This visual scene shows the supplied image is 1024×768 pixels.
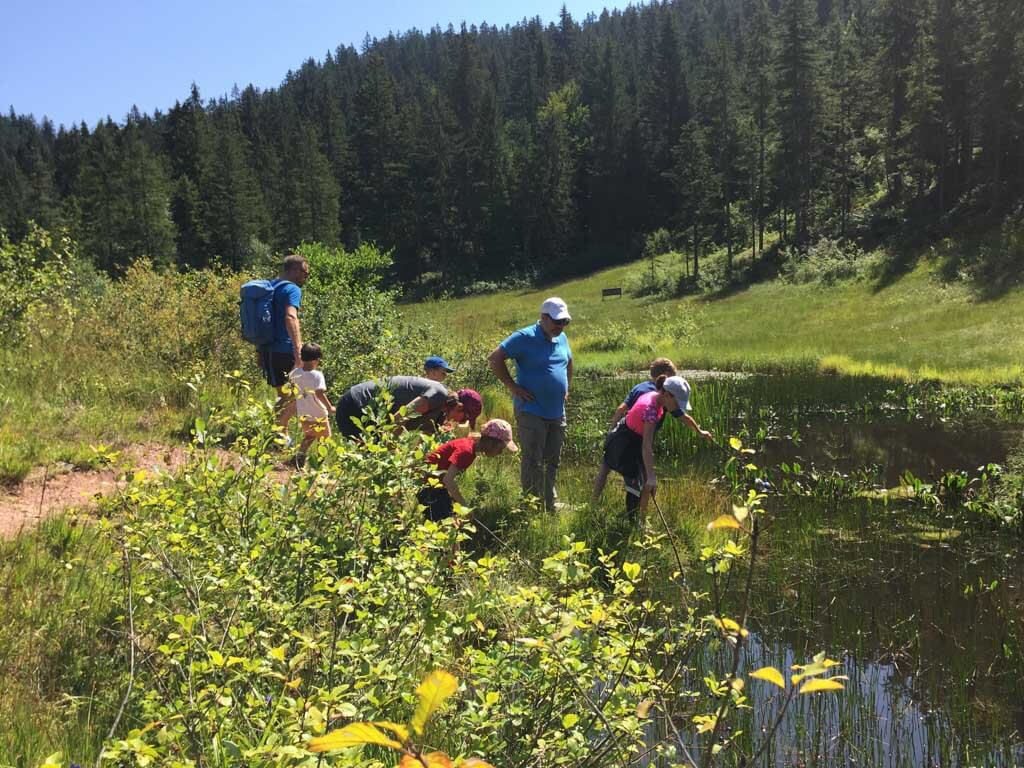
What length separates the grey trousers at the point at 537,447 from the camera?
654 cm

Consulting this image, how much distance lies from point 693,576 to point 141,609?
14.5 ft

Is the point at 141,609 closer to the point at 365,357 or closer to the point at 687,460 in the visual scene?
the point at 365,357

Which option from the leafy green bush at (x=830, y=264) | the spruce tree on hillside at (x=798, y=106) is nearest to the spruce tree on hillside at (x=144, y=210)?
the leafy green bush at (x=830, y=264)

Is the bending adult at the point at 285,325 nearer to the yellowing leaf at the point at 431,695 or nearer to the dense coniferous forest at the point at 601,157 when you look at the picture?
the yellowing leaf at the point at 431,695

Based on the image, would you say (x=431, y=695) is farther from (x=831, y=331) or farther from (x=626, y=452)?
(x=831, y=331)

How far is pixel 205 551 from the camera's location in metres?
2.82

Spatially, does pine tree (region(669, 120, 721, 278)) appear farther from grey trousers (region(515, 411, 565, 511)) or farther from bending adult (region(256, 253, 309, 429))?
bending adult (region(256, 253, 309, 429))

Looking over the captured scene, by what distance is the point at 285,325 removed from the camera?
688cm

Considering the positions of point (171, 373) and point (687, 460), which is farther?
point (687, 460)

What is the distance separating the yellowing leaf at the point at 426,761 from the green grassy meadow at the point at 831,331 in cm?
1517

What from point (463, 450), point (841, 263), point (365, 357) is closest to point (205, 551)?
point (463, 450)

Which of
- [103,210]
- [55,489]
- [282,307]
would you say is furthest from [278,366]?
[103,210]

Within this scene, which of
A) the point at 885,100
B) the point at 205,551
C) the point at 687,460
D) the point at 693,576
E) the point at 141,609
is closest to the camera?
the point at 205,551

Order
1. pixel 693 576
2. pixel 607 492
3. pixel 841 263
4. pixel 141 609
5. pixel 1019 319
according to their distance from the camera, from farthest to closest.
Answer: pixel 841 263 → pixel 1019 319 → pixel 607 492 → pixel 693 576 → pixel 141 609
